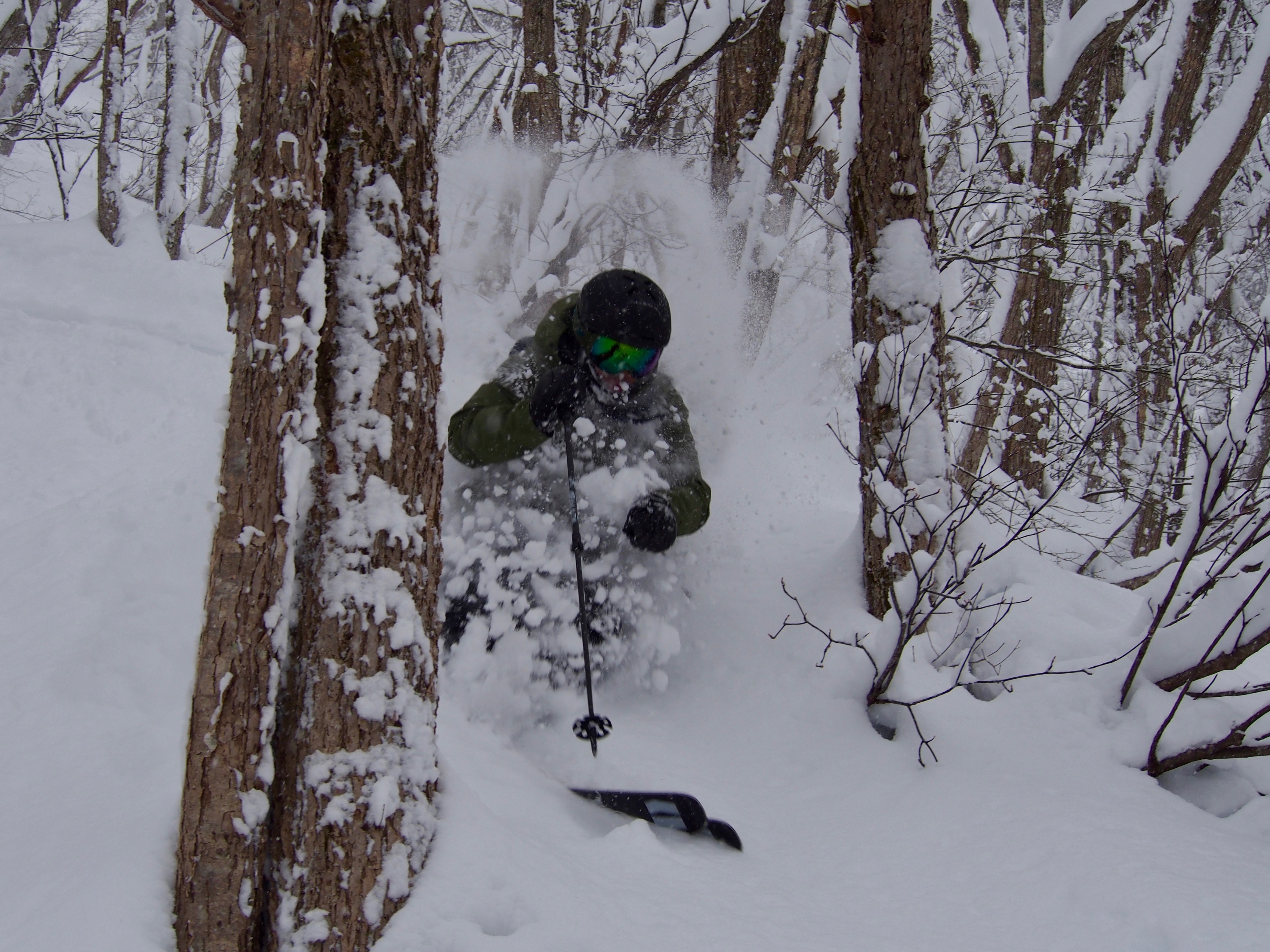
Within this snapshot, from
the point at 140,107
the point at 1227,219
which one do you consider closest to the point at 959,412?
the point at 1227,219

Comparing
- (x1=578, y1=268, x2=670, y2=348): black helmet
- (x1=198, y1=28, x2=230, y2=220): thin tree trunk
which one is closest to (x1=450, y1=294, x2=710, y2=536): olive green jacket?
(x1=578, y1=268, x2=670, y2=348): black helmet

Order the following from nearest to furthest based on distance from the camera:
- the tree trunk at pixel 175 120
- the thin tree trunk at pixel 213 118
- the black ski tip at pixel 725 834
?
the black ski tip at pixel 725 834 < the tree trunk at pixel 175 120 < the thin tree trunk at pixel 213 118

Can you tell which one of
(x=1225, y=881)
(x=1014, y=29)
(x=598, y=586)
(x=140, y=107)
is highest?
(x=1014, y=29)

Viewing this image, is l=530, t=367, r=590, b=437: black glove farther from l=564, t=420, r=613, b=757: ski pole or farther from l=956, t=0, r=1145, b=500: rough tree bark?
l=956, t=0, r=1145, b=500: rough tree bark

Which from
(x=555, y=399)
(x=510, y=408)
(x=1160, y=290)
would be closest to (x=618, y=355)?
(x=555, y=399)

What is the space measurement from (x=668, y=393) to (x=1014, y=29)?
8.00 meters

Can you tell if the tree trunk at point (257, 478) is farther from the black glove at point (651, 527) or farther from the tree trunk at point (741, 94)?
the tree trunk at point (741, 94)

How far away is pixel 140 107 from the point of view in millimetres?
15656

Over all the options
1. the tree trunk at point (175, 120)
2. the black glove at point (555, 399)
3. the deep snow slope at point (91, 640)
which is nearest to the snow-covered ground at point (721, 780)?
the deep snow slope at point (91, 640)

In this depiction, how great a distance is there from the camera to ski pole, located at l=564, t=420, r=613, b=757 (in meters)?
2.70

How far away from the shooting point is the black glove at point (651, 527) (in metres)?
3.29

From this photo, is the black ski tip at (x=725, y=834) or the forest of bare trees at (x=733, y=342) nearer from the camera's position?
the forest of bare trees at (x=733, y=342)

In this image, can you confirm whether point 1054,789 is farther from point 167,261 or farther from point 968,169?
point 167,261

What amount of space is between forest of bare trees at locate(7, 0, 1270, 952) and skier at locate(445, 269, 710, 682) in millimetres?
895
